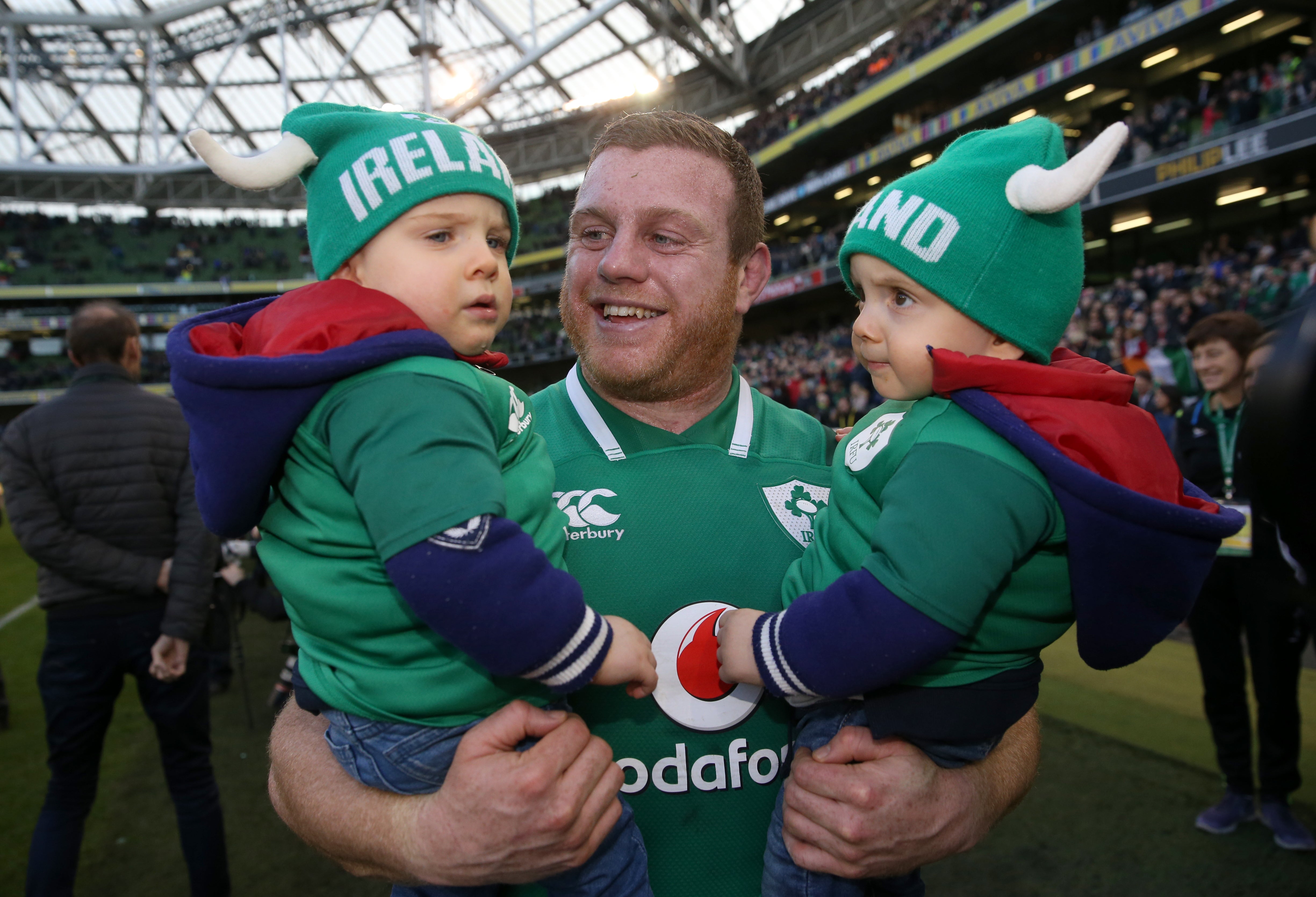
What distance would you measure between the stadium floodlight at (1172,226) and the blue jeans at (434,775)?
22599 mm

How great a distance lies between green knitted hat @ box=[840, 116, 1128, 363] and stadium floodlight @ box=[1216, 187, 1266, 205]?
20294 millimetres

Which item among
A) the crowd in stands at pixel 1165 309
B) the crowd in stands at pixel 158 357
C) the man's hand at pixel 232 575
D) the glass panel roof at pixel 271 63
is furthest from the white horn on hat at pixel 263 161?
the crowd in stands at pixel 158 357

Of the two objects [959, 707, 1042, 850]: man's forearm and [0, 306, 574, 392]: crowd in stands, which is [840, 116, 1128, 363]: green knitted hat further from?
[0, 306, 574, 392]: crowd in stands

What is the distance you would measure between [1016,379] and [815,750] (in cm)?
70

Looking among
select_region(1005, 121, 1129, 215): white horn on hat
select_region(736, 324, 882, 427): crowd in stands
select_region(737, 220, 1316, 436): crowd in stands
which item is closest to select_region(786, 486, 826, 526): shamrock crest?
select_region(1005, 121, 1129, 215): white horn on hat

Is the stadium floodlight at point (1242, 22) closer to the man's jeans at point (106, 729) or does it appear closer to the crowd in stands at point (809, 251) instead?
the crowd in stands at point (809, 251)

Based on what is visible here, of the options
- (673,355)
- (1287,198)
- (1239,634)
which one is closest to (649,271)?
(673,355)

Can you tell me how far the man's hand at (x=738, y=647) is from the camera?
1284 millimetres

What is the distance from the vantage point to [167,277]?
39.2 m

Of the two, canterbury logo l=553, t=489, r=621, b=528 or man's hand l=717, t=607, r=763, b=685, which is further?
canterbury logo l=553, t=489, r=621, b=528

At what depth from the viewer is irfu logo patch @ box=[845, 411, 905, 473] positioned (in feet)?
4.45

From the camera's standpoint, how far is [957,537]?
1.11m

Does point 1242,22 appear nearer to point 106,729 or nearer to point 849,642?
point 849,642

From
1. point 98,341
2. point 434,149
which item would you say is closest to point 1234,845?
point 434,149
